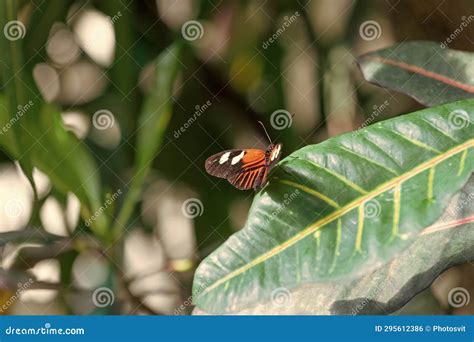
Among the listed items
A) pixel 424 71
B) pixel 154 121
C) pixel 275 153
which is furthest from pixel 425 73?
pixel 154 121

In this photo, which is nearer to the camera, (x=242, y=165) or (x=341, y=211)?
(x=341, y=211)

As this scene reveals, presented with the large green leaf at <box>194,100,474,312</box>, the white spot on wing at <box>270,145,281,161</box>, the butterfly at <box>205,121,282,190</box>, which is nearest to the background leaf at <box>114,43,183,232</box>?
the butterfly at <box>205,121,282,190</box>

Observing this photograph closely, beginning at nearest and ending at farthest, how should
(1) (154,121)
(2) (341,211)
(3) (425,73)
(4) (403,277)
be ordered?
(2) (341,211) → (4) (403,277) → (3) (425,73) → (1) (154,121)

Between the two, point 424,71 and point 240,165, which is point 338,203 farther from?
point 424,71

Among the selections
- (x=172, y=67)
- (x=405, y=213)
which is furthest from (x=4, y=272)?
(x=405, y=213)

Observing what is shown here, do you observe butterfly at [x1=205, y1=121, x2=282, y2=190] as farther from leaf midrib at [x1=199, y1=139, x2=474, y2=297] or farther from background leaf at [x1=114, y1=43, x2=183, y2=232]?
background leaf at [x1=114, y1=43, x2=183, y2=232]

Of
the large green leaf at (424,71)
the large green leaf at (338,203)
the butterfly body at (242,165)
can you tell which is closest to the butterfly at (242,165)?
the butterfly body at (242,165)

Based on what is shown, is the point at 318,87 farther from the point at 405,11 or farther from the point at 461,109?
the point at 461,109
